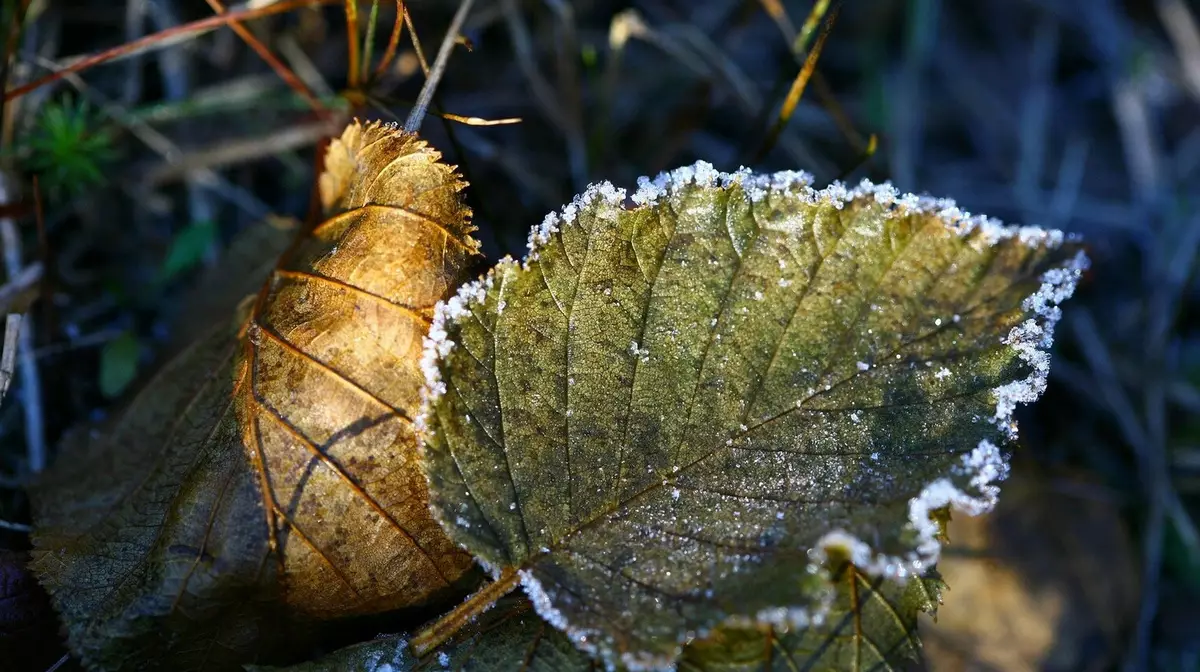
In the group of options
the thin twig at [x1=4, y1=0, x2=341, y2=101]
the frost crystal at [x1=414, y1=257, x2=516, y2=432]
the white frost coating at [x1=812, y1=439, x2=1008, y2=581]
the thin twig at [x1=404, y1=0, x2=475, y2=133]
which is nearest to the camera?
the white frost coating at [x1=812, y1=439, x2=1008, y2=581]

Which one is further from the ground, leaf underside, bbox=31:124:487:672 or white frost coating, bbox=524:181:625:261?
white frost coating, bbox=524:181:625:261

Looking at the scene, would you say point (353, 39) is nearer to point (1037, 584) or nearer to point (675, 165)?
point (675, 165)

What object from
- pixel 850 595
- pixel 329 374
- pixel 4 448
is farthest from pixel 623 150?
pixel 4 448

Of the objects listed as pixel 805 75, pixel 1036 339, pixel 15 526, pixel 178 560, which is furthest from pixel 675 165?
pixel 15 526

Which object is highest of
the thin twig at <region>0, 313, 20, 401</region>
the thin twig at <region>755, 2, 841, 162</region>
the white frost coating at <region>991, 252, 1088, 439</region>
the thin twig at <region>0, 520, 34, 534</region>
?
the thin twig at <region>755, 2, 841, 162</region>

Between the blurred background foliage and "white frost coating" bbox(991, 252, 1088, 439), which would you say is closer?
"white frost coating" bbox(991, 252, 1088, 439)

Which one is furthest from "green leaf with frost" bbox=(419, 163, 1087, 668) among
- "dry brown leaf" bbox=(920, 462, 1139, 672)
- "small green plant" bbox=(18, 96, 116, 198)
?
"small green plant" bbox=(18, 96, 116, 198)

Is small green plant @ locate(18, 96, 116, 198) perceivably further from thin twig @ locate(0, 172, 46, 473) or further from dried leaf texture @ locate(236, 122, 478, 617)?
dried leaf texture @ locate(236, 122, 478, 617)

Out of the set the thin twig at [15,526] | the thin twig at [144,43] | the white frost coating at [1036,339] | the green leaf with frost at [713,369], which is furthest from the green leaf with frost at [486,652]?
the thin twig at [144,43]
